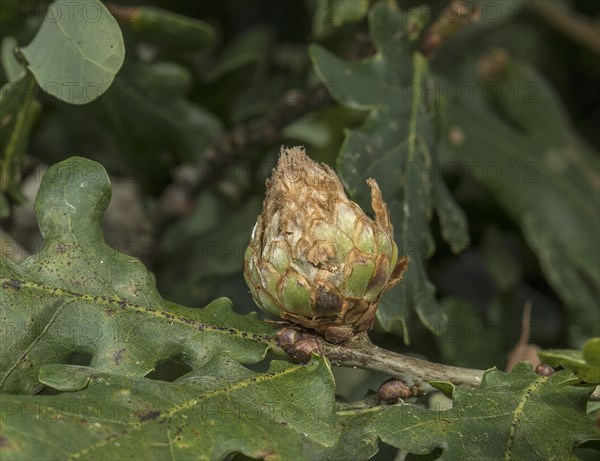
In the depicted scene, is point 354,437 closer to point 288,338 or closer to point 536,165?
point 288,338

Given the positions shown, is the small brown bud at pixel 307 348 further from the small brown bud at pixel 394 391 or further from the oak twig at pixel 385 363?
the small brown bud at pixel 394 391

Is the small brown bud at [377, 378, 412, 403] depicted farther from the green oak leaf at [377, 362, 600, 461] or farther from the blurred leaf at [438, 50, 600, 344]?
the blurred leaf at [438, 50, 600, 344]

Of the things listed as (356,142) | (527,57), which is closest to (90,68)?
(356,142)

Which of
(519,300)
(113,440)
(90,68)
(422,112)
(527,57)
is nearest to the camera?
(113,440)

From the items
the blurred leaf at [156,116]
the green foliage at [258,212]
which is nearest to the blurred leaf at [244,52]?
the green foliage at [258,212]

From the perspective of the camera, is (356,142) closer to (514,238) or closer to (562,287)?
(562,287)

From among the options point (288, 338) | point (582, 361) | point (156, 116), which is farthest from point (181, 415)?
point (156, 116)
